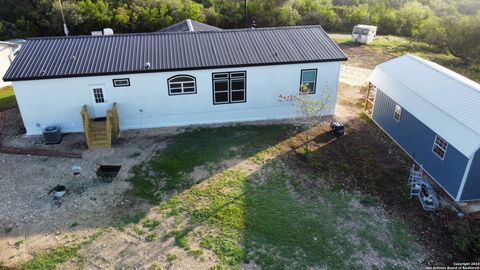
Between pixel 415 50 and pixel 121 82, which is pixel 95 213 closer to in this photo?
pixel 121 82

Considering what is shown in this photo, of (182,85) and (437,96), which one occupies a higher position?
(437,96)

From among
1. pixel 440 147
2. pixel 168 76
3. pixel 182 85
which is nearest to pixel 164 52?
pixel 168 76

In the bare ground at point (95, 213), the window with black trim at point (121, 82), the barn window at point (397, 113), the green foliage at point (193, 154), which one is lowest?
the bare ground at point (95, 213)

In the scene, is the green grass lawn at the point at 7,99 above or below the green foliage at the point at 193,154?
below

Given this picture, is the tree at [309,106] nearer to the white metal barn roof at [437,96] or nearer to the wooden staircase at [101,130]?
the white metal barn roof at [437,96]

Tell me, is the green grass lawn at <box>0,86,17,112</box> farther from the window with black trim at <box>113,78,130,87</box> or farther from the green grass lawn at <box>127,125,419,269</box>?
the green grass lawn at <box>127,125,419,269</box>

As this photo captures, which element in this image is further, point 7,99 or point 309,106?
point 7,99

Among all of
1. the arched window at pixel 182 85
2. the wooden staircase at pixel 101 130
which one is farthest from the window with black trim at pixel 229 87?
the wooden staircase at pixel 101 130
